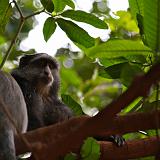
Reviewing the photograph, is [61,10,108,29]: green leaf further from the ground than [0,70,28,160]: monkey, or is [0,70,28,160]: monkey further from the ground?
[61,10,108,29]: green leaf

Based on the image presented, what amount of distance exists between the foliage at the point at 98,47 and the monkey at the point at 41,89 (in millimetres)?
203

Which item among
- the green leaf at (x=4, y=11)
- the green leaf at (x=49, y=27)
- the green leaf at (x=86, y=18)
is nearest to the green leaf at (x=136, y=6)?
the green leaf at (x=86, y=18)

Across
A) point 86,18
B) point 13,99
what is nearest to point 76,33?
point 86,18

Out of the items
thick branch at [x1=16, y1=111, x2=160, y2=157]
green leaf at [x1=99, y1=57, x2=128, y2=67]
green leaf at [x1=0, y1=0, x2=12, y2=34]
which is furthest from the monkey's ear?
thick branch at [x1=16, y1=111, x2=160, y2=157]

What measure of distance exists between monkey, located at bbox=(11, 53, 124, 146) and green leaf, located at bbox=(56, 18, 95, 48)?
156 centimetres

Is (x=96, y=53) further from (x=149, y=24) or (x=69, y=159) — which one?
(x=69, y=159)

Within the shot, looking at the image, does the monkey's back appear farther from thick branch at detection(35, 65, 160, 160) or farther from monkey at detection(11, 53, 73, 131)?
thick branch at detection(35, 65, 160, 160)

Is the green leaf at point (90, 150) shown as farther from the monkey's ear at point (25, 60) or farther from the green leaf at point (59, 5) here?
the monkey's ear at point (25, 60)

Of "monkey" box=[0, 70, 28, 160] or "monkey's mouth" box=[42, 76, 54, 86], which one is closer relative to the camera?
"monkey" box=[0, 70, 28, 160]

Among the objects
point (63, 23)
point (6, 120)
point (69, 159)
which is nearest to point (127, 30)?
point (63, 23)

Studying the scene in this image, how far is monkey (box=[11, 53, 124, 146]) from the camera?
518 centimetres

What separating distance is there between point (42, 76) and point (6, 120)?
7.93 ft

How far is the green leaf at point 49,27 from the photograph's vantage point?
12.1 ft

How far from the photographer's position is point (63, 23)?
3635mm
